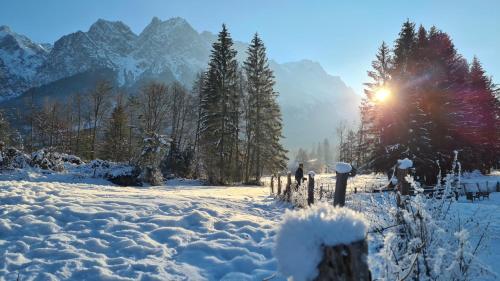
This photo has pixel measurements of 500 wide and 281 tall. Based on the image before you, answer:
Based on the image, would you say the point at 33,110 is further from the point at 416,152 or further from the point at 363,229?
the point at 363,229

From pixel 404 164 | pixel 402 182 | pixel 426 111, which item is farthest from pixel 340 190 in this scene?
pixel 426 111

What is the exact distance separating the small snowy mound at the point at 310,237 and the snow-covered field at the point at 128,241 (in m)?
3.68

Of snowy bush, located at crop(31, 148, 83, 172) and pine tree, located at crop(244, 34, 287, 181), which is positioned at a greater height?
pine tree, located at crop(244, 34, 287, 181)

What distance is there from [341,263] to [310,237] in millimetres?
191

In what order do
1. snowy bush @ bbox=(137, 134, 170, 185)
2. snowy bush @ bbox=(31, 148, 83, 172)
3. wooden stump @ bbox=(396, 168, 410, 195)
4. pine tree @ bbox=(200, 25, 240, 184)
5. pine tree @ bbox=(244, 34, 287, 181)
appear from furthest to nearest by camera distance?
pine tree @ bbox=(244, 34, 287, 181)
pine tree @ bbox=(200, 25, 240, 184)
snowy bush @ bbox=(137, 134, 170, 185)
snowy bush @ bbox=(31, 148, 83, 172)
wooden stump @ bbox=(396, 168, 410, 195)

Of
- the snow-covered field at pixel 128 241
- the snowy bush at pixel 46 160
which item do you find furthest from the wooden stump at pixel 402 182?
the snowy bush at pixel 46 160

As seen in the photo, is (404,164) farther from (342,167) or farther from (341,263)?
(341,263)

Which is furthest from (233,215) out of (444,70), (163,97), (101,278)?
(163,97)

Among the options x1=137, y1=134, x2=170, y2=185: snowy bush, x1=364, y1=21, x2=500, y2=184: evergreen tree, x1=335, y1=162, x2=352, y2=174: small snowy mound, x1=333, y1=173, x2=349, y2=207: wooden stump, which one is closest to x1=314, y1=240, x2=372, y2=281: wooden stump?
x1=335, y1=162, x2=352, y2=174: small snowy mound

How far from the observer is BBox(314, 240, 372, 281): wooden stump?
169cm

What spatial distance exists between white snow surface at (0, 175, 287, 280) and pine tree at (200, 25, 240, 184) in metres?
23.2

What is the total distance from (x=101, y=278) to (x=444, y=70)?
27056 millimetres

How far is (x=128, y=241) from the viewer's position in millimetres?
6418

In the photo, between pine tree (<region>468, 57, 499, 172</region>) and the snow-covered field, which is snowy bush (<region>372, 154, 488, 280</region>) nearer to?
the snow-covered field
